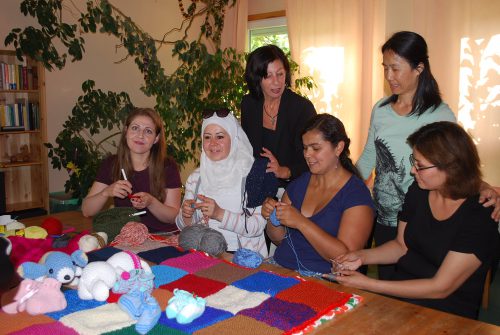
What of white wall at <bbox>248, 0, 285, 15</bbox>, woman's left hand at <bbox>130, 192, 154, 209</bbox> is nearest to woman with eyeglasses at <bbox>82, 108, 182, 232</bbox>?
woman's left hand at <bbox>130, 192, 154, 209</bbox>

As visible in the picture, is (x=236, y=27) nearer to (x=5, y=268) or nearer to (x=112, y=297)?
(x=112, y=297)

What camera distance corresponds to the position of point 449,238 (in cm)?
161

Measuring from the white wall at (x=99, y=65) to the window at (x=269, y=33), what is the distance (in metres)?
0.90

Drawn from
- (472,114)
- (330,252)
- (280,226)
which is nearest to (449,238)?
(330,252)

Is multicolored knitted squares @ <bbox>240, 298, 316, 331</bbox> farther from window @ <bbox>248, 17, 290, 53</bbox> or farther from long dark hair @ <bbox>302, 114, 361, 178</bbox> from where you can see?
window @ <bbox>248, 17, 290, 53</bbox>

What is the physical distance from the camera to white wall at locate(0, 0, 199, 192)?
4.77 m

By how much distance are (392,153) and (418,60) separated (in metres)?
0.42

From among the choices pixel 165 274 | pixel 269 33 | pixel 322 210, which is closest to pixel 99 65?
pixel 269 33

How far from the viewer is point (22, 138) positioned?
491cm

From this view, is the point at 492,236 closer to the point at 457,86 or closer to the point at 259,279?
the point at 259,279

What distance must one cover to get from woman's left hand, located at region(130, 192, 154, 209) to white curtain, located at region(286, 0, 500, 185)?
8.93 feet

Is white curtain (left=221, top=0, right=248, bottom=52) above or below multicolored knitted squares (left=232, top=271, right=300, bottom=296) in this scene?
above

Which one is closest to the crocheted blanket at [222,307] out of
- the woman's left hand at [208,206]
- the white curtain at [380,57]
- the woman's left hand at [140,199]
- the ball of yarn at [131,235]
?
the ball of yarn at [131,235]

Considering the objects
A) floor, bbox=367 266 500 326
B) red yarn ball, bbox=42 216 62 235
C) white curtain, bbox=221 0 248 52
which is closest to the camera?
red yarn ball, bbox=42 216 62 235
